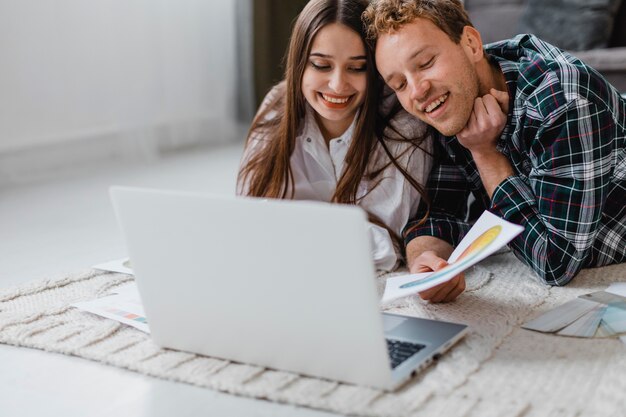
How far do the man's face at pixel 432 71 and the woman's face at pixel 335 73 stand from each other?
0.09 metres

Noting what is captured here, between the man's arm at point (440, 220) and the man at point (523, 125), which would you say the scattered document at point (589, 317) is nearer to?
the man at point (523, 125)

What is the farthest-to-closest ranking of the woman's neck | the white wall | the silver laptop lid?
the white wall, the woman's neck, the silver laptop lid

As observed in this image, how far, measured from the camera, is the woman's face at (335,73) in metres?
1.56

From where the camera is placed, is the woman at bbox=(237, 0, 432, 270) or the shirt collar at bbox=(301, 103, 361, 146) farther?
the shirt collar at bbox=(301, 103, 361, 146)

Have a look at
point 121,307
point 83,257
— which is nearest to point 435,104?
point 121,307

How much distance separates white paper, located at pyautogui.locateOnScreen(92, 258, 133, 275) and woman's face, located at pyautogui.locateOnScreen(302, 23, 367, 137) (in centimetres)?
49

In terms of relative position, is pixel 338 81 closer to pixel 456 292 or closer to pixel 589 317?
pixel 456 292

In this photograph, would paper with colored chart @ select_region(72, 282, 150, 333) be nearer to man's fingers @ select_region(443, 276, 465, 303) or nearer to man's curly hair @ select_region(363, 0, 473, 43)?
man's fingers @ select_region(443, 276, 465, 303)

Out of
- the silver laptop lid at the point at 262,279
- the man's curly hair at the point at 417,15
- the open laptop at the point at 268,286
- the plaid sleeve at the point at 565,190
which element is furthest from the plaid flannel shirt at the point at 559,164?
the silver laptop lid at the point at 262,279

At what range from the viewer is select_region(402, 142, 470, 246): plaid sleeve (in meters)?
1.62

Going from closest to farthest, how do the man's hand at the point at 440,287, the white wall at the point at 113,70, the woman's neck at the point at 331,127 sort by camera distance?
the man's hand at the point at 440,287
the woman's neck at the point at 331,127
the white wall at the point at 113,70

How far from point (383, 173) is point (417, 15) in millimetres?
350

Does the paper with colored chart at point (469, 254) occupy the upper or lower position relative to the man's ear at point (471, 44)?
lower

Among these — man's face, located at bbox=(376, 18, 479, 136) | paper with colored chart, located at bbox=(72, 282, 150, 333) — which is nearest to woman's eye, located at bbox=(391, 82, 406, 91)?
man's face, located at bbox=(376, 18, 479, 136)
